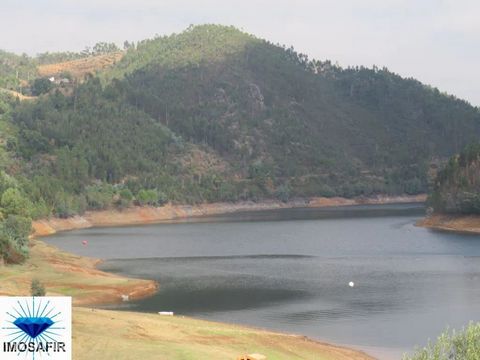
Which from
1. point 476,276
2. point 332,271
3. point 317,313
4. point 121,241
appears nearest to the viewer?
point 317,313

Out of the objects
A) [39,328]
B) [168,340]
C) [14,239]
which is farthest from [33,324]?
[14,239]

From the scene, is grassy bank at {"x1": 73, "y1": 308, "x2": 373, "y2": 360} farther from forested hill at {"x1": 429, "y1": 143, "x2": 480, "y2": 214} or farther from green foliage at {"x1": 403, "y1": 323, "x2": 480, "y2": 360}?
forested hill at {"x1": 429, "y1": 143, "x2": 480, "y2": 214}

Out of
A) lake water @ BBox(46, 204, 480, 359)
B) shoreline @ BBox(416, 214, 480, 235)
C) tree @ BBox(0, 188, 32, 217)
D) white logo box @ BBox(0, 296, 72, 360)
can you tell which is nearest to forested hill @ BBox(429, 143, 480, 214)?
shoreline @ BBox(416, 214, 480, 235)

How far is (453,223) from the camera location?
172375 millimetres

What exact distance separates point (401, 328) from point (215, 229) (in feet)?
397

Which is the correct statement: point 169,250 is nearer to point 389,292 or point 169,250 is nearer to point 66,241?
point 66,241

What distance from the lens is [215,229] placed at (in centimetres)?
18325

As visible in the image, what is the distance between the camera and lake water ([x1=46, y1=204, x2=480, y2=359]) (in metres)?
66.5

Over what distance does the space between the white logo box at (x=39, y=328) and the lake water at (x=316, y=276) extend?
41.1 meters

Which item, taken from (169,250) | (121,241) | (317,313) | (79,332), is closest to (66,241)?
(121,241)

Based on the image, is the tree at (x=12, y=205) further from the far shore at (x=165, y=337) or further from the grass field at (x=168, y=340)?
the grass field at (x=168, y=340)

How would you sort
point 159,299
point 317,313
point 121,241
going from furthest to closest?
point 121,241, point 159,299, point 317,313

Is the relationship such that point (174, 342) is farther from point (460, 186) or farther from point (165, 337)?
point (460, 186)

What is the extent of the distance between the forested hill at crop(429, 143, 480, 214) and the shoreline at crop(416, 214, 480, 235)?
1390 millimetres
